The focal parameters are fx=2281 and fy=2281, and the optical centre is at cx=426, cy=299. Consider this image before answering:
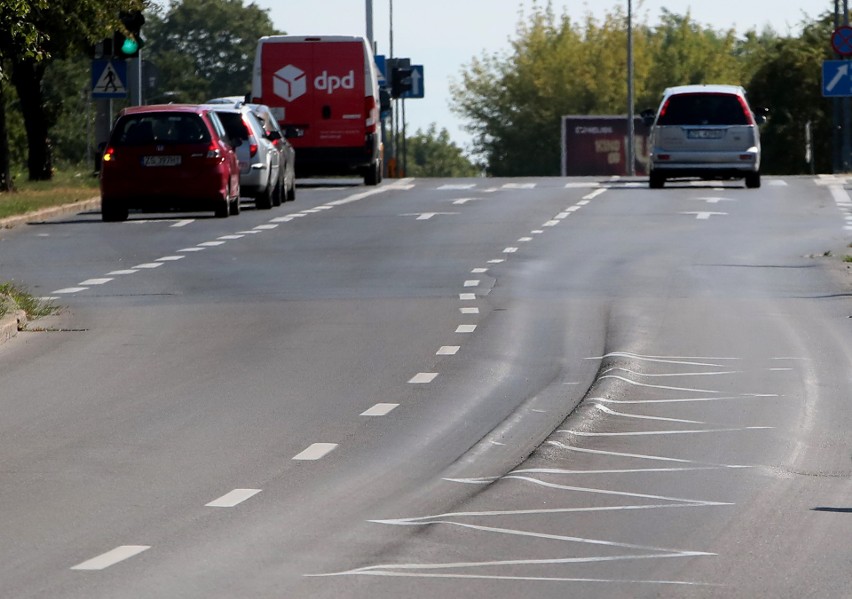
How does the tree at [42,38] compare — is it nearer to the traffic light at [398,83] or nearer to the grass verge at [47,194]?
the grass verge at [47,194]

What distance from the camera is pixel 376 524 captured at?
898 centimetres

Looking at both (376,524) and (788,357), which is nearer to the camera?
(376,524)

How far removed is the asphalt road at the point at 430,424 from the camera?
820 centimetres

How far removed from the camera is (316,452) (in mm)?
11047

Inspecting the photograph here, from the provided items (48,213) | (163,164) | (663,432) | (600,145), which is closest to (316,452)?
(663,432)

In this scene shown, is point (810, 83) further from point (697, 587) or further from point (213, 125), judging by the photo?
point (697, 587)

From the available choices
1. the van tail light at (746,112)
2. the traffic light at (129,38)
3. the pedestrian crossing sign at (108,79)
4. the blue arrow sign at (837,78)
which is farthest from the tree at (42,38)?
the blue arrow sign at (837,78)

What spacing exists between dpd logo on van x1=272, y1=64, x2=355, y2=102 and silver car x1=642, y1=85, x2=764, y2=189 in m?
5.69

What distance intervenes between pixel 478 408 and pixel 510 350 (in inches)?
115

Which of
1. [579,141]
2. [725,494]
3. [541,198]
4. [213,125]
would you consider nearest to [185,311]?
[725,494]

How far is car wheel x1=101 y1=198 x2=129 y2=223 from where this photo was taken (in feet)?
103

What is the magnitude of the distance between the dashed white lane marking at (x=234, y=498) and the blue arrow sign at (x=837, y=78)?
4203cm

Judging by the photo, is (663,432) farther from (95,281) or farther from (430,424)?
(95,281)

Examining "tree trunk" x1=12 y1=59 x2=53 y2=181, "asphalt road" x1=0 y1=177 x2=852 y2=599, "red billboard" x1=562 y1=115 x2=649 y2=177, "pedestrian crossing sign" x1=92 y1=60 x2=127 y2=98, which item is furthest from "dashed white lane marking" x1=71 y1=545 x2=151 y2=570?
"red billboard" x1=562 y1=115 x2=649 y2=177
